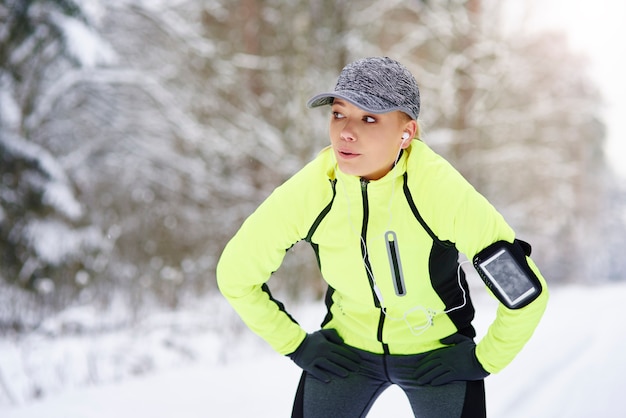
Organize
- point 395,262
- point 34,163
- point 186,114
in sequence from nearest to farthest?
point 395,262 < point 34,163 < point 186,114

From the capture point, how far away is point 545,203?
49.1 feet

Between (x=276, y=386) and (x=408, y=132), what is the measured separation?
2.61m

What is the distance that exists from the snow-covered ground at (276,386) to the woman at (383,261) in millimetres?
1549

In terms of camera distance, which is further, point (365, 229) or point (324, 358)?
point (324, 358)

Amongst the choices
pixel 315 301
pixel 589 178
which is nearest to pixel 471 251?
pixel 315 301

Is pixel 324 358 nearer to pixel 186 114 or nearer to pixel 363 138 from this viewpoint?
pixel 363 138

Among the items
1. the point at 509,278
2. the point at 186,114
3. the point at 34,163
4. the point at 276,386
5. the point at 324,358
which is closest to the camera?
the point at 509,278

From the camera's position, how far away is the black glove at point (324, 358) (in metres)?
1.99

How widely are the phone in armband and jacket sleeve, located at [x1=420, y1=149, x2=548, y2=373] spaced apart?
1.1 inches

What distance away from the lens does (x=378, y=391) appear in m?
2.05

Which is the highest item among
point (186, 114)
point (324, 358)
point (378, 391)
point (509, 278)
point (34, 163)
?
point (186, 114)

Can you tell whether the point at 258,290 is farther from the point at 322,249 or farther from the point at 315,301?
the point at 315,301

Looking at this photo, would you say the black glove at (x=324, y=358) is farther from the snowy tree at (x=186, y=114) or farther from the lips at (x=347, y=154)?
the snowy tree at (x=186, y=114)

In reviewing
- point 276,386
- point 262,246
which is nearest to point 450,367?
point 262,246
